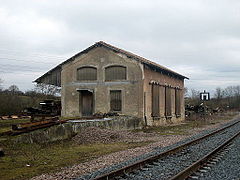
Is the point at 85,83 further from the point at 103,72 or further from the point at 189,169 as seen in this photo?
the point at 189,169

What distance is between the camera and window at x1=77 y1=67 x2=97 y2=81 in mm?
24312

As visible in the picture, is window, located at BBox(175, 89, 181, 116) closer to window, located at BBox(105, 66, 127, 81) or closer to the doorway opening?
window, located at BBox(105, 66, 127, 81)

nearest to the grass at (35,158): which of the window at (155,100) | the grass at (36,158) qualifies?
the grass at (36,158)

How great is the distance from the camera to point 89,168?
8.03 m

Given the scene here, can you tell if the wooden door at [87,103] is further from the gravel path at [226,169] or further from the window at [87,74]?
the gravel path at [226,169]

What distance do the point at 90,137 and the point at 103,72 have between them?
9.95 m

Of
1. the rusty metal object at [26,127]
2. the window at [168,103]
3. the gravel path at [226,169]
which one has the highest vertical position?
the window at [168,103]

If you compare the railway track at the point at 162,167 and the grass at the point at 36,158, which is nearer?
the railway track at the point at 162,167

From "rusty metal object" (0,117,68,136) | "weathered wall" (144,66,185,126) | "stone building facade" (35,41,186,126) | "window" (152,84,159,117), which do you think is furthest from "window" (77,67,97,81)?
"rusty metal object" (0,117,68,136)

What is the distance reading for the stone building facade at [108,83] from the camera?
2288 centimetres

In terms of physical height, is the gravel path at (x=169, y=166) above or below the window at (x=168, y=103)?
below

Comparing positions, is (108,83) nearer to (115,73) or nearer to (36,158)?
(115,73)

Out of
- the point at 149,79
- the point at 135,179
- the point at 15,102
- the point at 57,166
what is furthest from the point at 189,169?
the point at 15,102

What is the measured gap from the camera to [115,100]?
23.5 m
